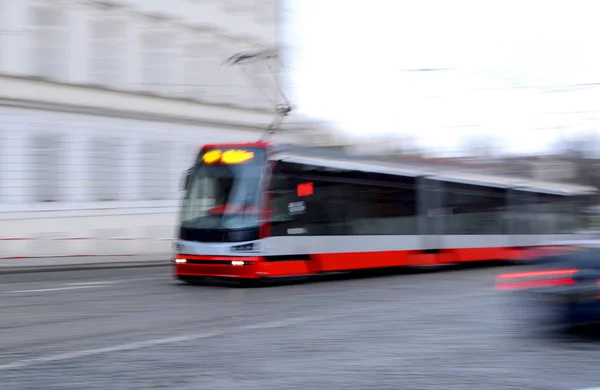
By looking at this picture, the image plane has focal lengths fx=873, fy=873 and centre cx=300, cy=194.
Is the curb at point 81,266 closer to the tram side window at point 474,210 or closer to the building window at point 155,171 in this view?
the building window at point 155,171

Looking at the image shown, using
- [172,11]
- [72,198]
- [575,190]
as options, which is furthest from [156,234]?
[575,190]

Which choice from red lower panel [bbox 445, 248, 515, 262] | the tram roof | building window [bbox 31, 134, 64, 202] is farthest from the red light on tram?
building window [bbox 31, 134, 64, 202]

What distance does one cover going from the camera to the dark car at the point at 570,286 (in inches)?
332

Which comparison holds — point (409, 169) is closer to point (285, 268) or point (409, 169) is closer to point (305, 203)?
point (305, 203)

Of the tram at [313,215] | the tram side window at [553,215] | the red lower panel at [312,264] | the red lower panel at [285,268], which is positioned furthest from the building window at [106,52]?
the red lower panel at [285,268]

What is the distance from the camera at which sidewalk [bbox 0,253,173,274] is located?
23891 mm

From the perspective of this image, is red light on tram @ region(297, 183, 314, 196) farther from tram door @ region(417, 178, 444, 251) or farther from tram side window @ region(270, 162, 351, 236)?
tram door @ region(417, 178, 444, 251)

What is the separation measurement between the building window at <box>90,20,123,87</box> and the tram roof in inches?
588

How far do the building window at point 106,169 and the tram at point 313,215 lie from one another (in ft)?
48.0

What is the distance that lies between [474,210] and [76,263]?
11.9 metres

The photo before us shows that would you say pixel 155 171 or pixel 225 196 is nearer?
pixel 225 196

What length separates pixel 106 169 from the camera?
3300cm

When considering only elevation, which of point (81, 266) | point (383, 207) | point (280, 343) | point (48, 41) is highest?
point (48, 41)

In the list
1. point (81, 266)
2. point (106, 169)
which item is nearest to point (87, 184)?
point (106, 169)
